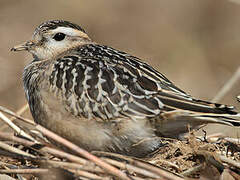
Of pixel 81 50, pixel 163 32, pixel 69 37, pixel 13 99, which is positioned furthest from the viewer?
pixel 163 32

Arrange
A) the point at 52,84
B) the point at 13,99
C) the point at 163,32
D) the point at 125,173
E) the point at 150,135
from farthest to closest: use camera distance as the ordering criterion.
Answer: the point at 163,32 < the point at 13,99 < the point at 52,84 < the point at 150,135 < the point at 125,173

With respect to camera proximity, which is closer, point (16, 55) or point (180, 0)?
point (16, 55)

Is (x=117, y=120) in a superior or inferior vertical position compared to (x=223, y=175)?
superior

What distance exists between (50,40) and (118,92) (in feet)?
5.52

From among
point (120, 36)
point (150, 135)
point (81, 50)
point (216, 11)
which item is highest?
point (216, 11)

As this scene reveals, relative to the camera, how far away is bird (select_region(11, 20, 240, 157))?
5.59m

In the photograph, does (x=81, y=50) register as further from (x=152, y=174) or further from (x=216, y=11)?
(x=216, y=11)

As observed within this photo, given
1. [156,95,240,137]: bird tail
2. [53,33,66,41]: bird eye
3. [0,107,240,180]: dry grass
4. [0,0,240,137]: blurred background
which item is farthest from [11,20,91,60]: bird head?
[0,0,240,137]: blurred background

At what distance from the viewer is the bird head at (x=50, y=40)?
6984 mm

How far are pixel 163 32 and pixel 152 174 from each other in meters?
7.92

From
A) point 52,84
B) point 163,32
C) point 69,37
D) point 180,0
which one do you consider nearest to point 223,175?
point 52,84

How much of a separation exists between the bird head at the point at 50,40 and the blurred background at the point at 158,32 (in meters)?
3.04

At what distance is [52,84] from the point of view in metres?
6.05

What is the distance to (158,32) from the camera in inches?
493
